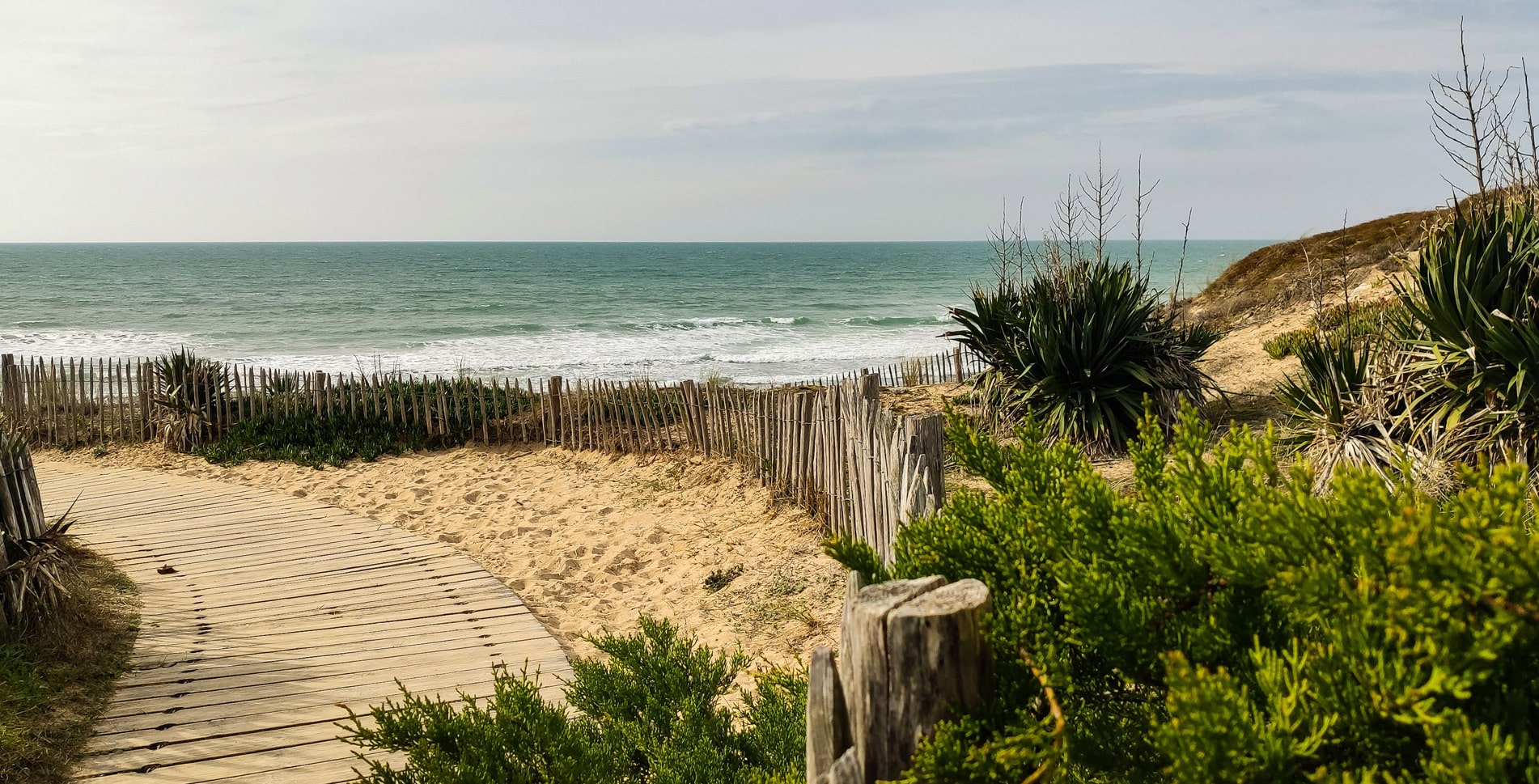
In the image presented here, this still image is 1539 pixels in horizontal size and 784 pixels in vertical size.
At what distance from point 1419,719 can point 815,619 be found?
426 centimetres

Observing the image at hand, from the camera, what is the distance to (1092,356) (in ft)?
24.2

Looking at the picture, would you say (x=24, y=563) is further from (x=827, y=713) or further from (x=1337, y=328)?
(x=1337, y=328)

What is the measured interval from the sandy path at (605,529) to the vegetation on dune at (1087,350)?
227 centimetres

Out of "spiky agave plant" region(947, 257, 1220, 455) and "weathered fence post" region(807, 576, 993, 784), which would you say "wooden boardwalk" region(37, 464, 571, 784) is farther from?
"spiky agave plant" region(947, 257, 1220, 455)

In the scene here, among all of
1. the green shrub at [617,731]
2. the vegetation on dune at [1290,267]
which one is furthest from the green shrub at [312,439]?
the vegetation on dune at [1290,267]

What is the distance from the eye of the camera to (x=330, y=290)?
149ft

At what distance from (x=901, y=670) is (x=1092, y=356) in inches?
254

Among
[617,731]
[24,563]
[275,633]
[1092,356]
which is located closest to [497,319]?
[1092,356]

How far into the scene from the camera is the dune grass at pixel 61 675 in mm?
3551

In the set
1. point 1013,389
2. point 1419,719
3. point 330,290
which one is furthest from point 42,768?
point 330,290

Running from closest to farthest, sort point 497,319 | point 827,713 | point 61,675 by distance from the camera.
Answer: point 827,713 < point 61,675 < point 497,319

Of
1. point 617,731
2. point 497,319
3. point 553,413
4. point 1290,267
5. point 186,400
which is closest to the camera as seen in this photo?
point 617,731

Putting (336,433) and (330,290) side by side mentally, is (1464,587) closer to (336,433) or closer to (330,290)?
(336,433)

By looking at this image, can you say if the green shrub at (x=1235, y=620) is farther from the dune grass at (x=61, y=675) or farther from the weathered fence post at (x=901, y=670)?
the dune grass at (x=61, y=675)
